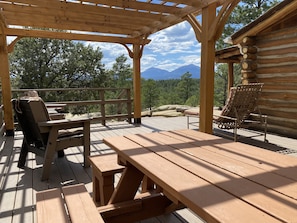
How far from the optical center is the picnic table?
0.79 m

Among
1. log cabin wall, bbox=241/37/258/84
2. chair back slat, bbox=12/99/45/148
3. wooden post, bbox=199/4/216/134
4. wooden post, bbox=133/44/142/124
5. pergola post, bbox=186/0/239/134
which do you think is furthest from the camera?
wooden post, bbox=133/44/142/124

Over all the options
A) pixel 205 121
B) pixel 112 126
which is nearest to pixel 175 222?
pixel 205 121

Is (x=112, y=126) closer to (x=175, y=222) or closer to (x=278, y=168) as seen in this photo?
(x=175, y=222)

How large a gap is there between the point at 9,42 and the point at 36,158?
3.15 meters

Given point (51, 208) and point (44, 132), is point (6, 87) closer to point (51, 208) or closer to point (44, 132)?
point (44, 132)

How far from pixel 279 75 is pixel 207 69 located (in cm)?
227

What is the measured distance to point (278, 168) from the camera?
45.3 inches

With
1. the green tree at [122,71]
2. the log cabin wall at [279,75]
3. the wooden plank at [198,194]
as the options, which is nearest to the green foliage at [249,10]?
the green tree at [122,71]

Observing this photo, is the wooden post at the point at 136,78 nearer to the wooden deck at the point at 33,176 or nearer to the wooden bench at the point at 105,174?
the wooden deck at the point at 33,176

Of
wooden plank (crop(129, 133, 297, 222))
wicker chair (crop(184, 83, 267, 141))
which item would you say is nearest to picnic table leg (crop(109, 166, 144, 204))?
wooden plank (crop(129, 133, 297, 222))

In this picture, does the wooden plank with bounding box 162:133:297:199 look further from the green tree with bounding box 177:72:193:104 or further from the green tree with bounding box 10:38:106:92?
the green tree with bounding box 177:72:193:104

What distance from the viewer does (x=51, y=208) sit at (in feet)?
4.23

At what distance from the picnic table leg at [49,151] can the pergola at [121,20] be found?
6.81ft

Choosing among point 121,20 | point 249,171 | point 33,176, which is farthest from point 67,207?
point 121,20
